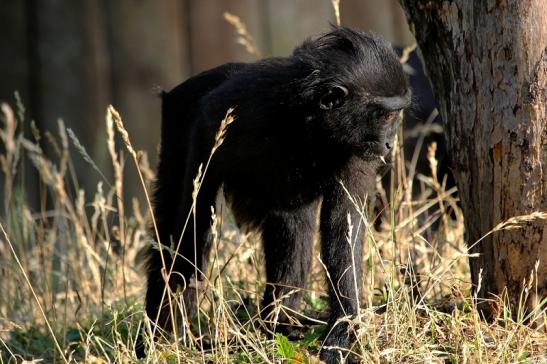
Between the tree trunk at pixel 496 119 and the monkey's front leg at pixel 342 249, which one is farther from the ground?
the tree trunk at pixel 496 119

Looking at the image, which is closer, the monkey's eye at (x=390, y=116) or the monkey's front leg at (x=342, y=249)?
the monkey's front leg at (x=342, y=249)

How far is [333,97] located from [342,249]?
0.76m

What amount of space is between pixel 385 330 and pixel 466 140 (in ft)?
3.14

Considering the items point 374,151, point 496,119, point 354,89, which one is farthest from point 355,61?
point 496,119

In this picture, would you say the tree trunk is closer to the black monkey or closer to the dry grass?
the dry grass

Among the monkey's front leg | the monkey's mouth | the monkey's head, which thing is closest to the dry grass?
the monkey's front leg

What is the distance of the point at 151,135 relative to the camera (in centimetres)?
916

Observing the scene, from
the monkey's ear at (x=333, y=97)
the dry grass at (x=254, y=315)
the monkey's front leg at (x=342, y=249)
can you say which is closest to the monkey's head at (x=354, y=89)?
the monkey's ear at (x=333, y=97)

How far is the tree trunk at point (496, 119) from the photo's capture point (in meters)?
4.08

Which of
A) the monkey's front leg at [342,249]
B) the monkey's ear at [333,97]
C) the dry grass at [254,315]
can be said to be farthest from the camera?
the monkey's ear at [333,97]

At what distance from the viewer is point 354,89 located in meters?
4.68

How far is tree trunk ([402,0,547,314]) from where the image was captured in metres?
4.08

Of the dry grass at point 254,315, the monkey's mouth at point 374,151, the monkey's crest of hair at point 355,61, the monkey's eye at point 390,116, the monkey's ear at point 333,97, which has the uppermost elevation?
the monkey's crest of hair at point 355,61

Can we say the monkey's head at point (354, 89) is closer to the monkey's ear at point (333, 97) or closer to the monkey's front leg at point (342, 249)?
the monkey's ear at point (333, 97)
